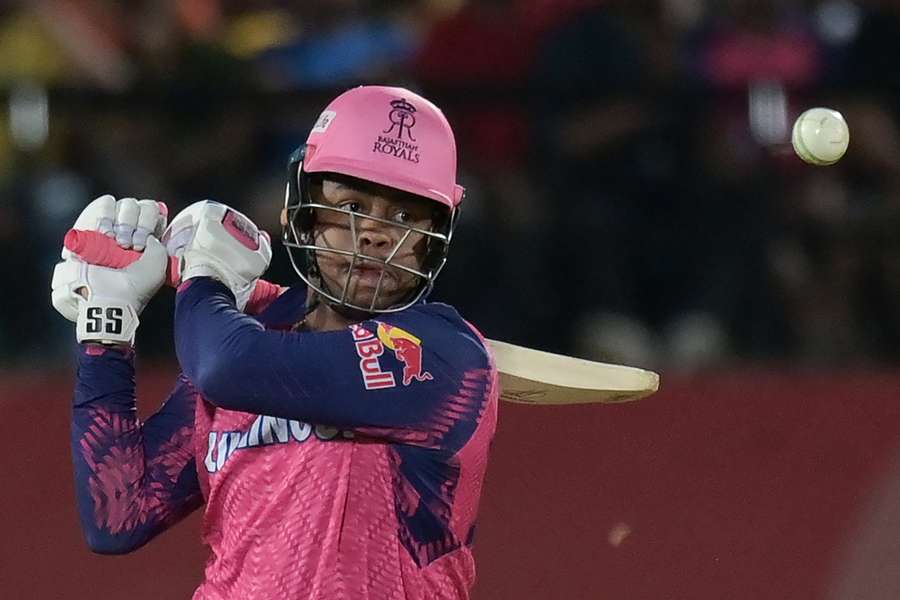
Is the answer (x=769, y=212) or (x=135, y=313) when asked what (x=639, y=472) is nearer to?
(x=769, y=212)

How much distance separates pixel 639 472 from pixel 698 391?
0.27 m

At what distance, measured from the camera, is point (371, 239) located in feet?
8.96

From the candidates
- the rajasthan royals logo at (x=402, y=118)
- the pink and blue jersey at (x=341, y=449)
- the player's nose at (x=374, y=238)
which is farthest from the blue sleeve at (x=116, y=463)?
the rajasthan royals logo at (x=402, y=118)

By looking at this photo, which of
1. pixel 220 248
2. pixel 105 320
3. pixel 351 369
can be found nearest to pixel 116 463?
pixel 105 320

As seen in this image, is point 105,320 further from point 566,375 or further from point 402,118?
point 566,375

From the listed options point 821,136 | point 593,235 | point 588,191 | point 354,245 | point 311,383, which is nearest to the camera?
point 311,383

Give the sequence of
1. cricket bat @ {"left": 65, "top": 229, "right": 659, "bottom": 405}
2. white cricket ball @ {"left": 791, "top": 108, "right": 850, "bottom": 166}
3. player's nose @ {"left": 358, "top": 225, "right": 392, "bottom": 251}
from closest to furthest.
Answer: player's nose @ {"left": 358, "top": 225, "right": 392, "bottom": 251} < cricket bat @ {"left": 65, "top": 229, "right": 659, "bottom": 405} < white cricket ball @ {"left": 791, "top": 108, "right": 850, "bottom": 166}

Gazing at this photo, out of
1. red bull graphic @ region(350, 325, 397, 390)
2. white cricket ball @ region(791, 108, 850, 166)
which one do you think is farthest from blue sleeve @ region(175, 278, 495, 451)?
white cricket ball @ region(791, 108, 850, 166)

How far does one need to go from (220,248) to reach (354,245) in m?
0.23

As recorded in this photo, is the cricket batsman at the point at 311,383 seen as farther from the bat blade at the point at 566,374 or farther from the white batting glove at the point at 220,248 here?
the bat blade at the point at 566,374

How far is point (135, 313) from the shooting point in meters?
2.87

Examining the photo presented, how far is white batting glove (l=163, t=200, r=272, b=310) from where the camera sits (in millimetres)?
2764

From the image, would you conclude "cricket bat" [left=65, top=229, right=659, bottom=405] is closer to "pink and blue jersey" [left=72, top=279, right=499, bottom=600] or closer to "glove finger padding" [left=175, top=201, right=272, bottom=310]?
"pink and blue jersey" [left=72, top=279, right=499, bottom=600]

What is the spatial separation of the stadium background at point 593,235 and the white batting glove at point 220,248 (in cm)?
161
